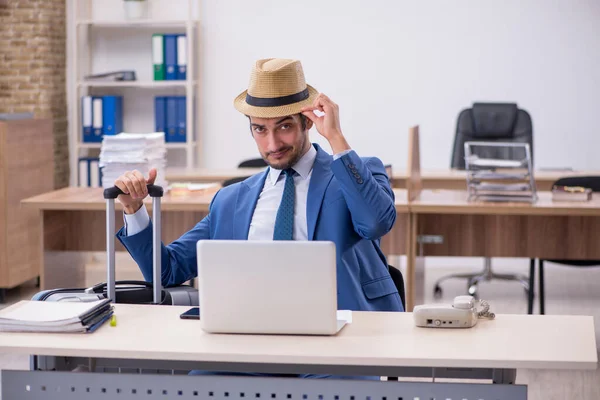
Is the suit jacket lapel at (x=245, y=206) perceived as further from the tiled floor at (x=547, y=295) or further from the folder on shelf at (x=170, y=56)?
the folder on shelf at (x=170, y=56)

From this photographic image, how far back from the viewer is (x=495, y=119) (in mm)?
6406

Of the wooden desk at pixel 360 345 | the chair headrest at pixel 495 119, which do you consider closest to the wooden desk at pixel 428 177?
the chair headrest at pixel 495 119

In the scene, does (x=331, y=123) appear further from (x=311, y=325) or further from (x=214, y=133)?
(x=214, y=133)

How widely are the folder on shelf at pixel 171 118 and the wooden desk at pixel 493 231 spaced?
2.73 metres

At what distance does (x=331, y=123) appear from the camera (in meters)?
2.50

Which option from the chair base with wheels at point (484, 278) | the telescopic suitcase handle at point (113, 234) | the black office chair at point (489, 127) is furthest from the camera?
the black office chair at point (489, 127)

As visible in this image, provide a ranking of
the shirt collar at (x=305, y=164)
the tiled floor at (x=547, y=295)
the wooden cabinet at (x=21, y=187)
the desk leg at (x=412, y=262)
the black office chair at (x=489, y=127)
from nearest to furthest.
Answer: the shirt collar at (x=305, y=164), the tiled floor at (x=547, y=295), the desk leg at (x=412, y=262), the wooden cabinet at (x=21, y=187), the black office chair at (x=489, y=127)

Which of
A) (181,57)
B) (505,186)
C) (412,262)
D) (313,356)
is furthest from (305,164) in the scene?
(181,57)

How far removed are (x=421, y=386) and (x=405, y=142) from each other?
5214mm

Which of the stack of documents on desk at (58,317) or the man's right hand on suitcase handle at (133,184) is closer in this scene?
the stack of documents on desk at (58,317)

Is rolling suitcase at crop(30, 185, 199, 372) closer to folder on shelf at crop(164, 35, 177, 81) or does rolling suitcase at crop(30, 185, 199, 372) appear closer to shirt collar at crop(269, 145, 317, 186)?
shirt collar at crop(269, 145, 317, 186)

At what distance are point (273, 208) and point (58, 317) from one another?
0.77m

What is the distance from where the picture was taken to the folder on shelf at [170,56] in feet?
22.9

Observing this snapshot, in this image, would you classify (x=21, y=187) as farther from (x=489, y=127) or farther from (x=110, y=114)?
(x=489, y=127)
